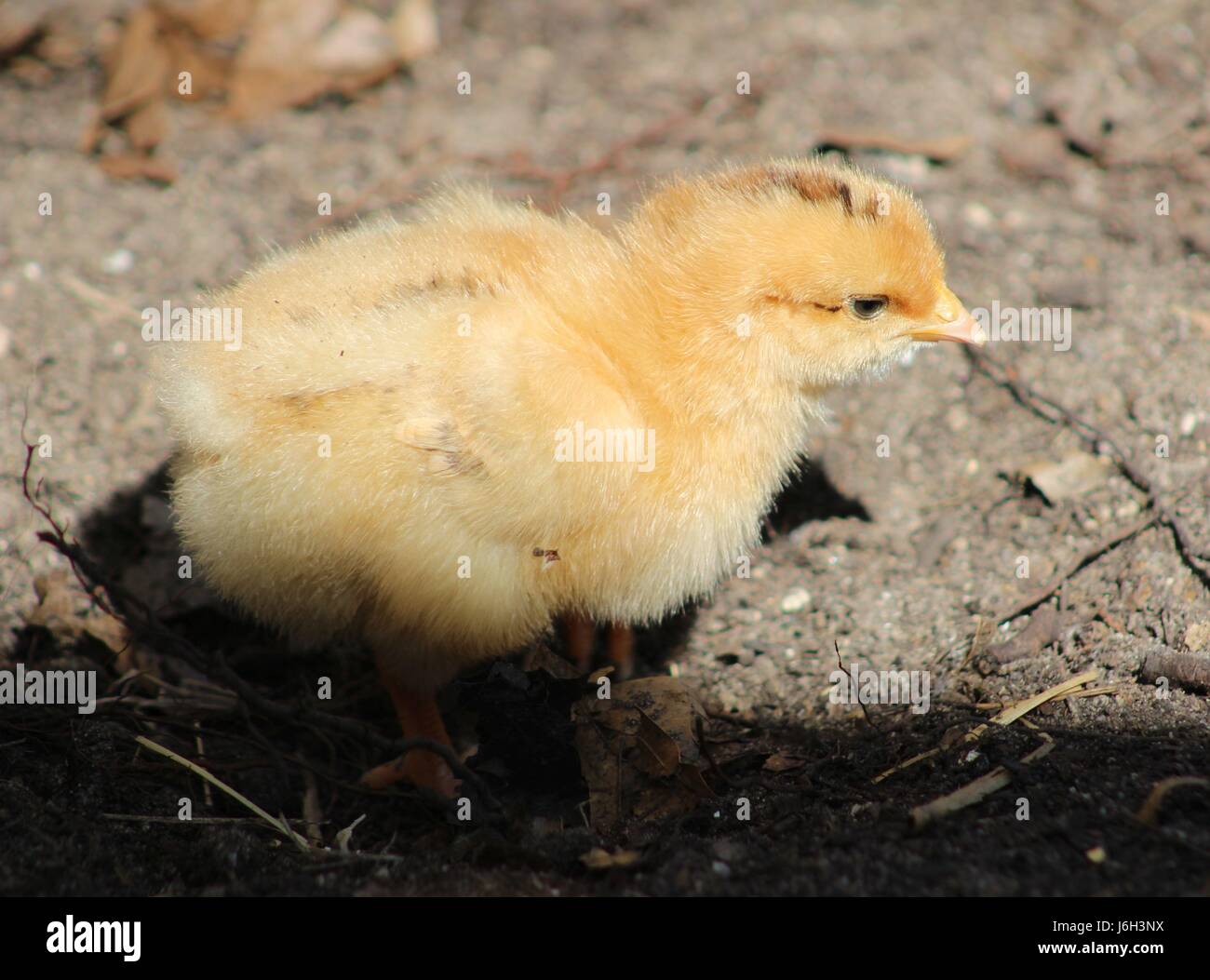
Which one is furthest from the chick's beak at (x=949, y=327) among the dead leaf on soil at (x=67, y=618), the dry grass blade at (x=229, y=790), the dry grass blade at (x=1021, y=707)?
the dead leaf on soil at (x=67, y=618)

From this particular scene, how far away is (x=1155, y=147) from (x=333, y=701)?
3994mm

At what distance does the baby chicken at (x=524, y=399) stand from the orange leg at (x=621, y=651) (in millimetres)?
337

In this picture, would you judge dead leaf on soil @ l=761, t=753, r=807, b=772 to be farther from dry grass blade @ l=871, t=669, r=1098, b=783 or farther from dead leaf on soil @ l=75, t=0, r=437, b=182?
dead leaf on soil @ l=75, t=0, r=437, b=182

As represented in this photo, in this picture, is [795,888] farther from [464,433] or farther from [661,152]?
[661,152]

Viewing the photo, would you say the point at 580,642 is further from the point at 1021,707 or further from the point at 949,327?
the point at 949,327

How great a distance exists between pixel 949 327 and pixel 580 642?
56.1 inches

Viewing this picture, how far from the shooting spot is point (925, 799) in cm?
256

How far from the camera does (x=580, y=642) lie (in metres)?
3.39

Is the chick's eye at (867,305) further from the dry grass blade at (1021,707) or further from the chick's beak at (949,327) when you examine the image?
the dry grass blade at (1021,707)

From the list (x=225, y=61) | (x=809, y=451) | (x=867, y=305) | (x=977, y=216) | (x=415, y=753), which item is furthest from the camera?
(x=225, y=61)

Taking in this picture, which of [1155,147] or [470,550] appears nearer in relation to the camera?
[470,550]

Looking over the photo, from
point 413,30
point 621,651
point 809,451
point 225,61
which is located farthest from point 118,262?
point 809,451

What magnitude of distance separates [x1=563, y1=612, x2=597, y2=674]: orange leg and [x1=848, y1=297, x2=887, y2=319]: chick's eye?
1230mm
